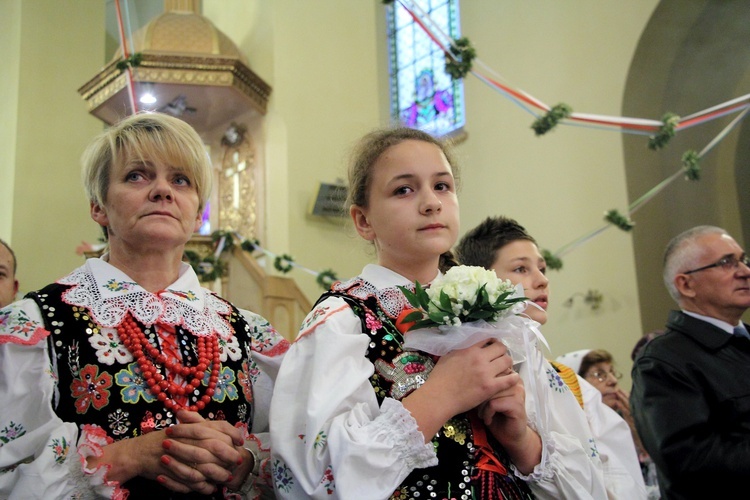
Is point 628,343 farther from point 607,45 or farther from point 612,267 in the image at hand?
point 607,45

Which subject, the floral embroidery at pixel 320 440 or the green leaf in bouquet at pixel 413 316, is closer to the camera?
the floral embroidery at pixel 320 440

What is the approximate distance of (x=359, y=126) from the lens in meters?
8.29

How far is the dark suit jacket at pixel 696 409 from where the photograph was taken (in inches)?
94.0

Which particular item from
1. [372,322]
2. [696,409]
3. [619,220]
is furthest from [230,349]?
[619,220]

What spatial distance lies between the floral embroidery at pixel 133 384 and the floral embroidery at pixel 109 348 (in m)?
0.02

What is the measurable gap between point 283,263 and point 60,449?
5695 millimetres

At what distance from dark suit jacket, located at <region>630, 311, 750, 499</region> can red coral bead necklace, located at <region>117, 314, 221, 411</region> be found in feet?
5.54

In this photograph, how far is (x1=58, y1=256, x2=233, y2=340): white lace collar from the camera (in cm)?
166

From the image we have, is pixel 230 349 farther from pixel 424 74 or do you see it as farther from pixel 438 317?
pixel 424 74

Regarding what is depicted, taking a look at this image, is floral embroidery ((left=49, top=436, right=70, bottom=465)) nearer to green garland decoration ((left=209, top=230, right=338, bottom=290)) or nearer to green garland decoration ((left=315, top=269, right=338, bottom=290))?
green garland decoration ((left=209, top=230, right=338, bottom=290))

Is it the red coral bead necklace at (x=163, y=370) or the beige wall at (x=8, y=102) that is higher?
the beige wall at (x=8, y=102)

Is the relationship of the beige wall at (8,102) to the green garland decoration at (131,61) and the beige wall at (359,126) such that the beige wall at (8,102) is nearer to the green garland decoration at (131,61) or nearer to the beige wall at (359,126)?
the beige wall at (359,126)

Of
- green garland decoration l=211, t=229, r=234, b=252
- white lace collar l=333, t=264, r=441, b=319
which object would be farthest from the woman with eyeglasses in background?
green garland decoration l=211, t=229, r=234, b=252

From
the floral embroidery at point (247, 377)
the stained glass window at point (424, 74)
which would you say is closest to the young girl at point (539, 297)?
the floral embroidery at point (247, 377)
